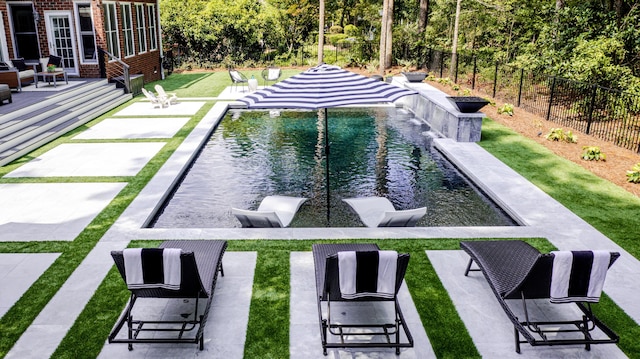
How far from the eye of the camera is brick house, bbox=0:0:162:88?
733 inches

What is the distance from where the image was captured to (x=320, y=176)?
35.2ft

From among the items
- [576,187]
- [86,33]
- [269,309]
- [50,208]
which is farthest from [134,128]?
[576,187]

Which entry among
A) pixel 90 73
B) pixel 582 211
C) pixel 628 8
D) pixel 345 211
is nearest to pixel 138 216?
pixel 345 211

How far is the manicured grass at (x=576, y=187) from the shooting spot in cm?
800

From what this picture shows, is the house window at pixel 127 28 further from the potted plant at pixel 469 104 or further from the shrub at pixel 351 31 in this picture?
the shrub at pixel 351 31

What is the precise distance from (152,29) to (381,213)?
21.9 metres

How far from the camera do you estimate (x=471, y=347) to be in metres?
5.00

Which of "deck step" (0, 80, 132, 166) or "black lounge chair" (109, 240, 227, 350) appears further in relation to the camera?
"deck step" (0, 80, 132, 166)

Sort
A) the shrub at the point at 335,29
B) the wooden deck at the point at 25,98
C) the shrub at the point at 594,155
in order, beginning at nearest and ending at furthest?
the shrub at the point at 594,155 → the wooden deck at the point at 25,98 → the shrub at the point at 335,29

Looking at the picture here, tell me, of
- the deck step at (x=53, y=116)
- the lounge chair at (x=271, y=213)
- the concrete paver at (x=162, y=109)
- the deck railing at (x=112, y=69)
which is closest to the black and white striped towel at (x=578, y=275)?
the lounge chair at (x=271, y=213)

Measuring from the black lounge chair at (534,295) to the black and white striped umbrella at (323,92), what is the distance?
3.49 metres

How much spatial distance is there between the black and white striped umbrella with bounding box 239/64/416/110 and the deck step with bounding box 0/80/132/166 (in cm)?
676

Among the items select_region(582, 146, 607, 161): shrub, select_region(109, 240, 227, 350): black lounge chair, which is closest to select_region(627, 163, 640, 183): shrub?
select_region(582, 146, 607, 161): shrub

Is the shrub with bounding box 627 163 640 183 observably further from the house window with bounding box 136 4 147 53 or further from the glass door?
the house window with bounding box 136 4 147 53
